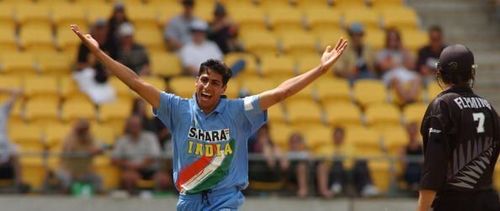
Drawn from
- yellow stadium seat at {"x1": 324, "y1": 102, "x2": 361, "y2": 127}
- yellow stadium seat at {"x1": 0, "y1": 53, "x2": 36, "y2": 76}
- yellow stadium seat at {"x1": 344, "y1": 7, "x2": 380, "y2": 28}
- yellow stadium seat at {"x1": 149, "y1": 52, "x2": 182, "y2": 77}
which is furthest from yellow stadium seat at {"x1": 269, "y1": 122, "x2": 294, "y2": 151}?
yellow stadium seat at {"x1": 0, "y1": 53, "x2": 36, "y2": 76}

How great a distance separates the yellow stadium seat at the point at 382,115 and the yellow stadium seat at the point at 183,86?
240 centimetres

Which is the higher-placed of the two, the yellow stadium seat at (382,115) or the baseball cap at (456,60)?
the baseball cap at (456,60)

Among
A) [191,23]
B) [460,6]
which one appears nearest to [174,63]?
[191,23]

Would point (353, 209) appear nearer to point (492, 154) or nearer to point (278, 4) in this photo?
point (278, 4)

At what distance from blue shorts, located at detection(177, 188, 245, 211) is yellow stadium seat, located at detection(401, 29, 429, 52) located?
33.9ft

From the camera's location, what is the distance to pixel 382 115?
17.2 meters

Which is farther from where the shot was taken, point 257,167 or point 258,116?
point 257,167

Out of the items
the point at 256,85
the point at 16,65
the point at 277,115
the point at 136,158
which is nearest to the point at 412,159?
the point at 277,115

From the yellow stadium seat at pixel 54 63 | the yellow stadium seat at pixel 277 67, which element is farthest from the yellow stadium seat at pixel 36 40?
the yellow stadium seat at pixel 277 67

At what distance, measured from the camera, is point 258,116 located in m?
9.17

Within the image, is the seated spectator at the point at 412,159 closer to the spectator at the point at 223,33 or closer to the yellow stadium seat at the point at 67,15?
the spectator at the point at 223,33

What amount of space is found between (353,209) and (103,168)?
3027 mm

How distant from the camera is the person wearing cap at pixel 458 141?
26.6ft

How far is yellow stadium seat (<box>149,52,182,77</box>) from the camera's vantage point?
688 inches
